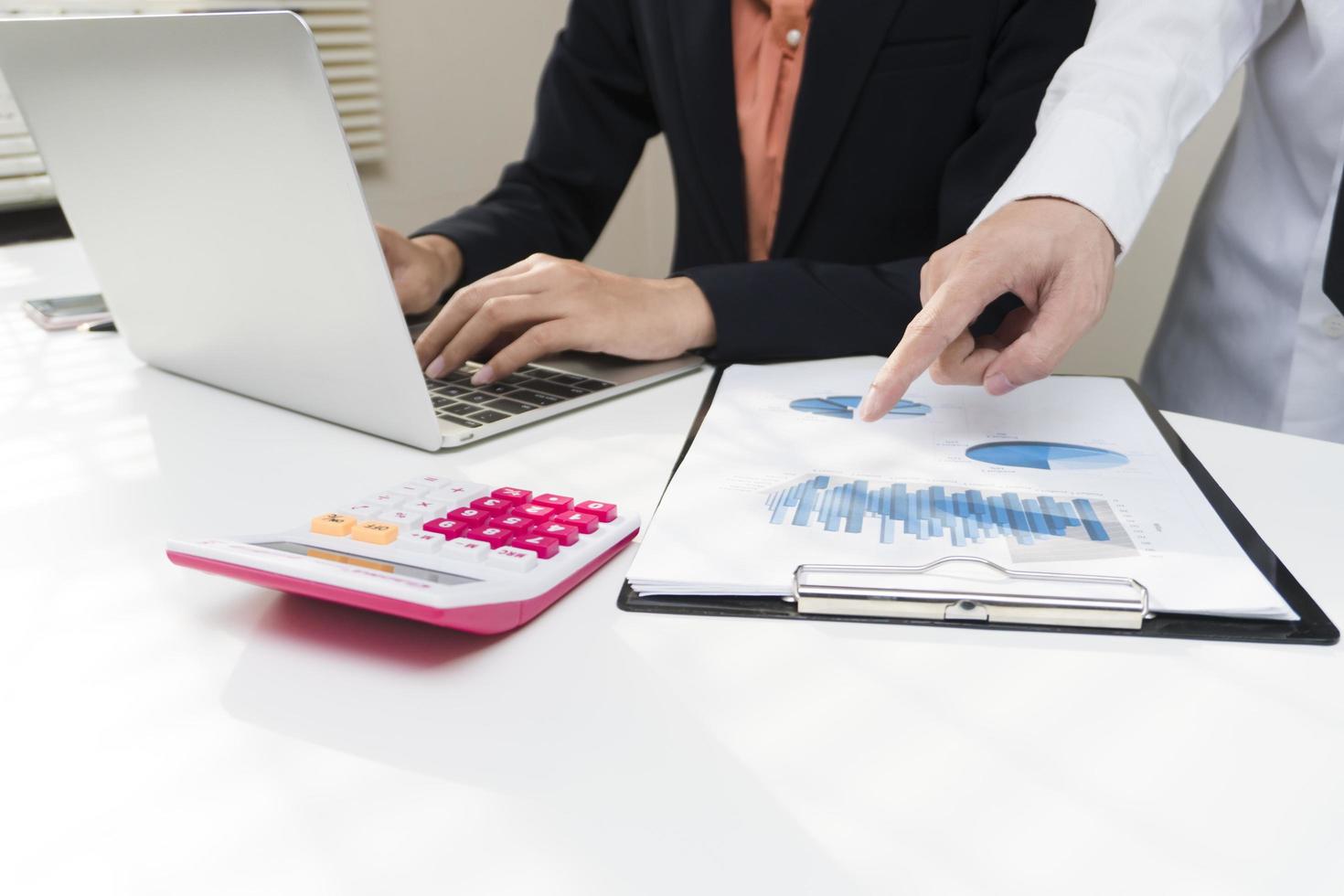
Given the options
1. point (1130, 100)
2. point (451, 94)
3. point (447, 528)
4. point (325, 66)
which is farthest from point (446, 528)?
point (451, 94)

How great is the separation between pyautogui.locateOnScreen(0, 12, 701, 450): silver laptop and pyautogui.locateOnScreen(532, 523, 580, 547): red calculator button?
164 mm

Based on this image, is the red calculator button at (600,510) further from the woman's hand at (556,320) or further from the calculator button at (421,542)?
the woman's hand at (556,320)

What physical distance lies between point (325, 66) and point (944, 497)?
1.85 m

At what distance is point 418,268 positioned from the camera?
36.5 inches

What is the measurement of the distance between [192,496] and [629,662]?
32 cm

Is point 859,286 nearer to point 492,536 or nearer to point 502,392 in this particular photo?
point 502,392

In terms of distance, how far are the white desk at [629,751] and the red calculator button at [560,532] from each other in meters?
0.02

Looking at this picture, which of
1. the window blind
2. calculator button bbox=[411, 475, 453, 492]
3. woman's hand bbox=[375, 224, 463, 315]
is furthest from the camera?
the window blind

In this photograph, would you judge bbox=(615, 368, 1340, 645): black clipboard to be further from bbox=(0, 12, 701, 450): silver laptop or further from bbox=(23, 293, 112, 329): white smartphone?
bbox=(23, 293, 112, 329): white smartphone

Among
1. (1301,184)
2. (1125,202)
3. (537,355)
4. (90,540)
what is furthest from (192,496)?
(1301,184)

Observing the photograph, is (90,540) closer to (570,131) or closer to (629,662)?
(629,662)

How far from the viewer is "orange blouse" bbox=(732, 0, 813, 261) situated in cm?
105

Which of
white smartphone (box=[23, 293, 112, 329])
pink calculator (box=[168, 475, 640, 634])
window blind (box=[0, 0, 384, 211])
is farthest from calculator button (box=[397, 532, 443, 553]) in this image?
window blind (box=[0, 0, 384, 211])

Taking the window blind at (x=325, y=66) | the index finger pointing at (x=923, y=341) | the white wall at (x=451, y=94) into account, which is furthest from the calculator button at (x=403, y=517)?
the white wall at (x=451, y=94)
